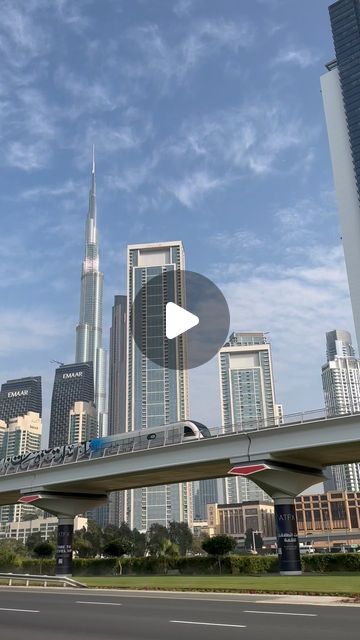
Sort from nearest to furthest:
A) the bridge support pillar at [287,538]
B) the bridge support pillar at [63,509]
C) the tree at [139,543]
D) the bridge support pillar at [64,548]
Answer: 1. the bridge support pillar at [287,538]
2. the bridge support pillar at [64,548]
3. the bridge support pillar at [63,509]
4. the tree at [139,543]

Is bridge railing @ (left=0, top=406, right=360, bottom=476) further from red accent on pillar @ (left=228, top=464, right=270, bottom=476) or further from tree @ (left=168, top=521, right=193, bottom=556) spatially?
tree @ (left=168, top=521, right=193, bottom=556)

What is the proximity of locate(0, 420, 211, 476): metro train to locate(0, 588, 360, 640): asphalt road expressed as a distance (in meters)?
27.0

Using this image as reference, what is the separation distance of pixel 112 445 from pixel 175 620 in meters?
40.8

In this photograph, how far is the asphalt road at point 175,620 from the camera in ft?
45.4

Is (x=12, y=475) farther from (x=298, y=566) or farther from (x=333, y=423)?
(x=333, y=423)

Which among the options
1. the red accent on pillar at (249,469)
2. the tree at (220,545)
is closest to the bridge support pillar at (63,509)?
the tree at (220,545)

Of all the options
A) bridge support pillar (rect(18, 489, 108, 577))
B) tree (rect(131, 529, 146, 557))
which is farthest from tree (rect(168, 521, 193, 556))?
bridge support pillar (rect(18, 489, 108, 577))

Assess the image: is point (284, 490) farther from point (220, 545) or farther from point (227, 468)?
point (220, 545)

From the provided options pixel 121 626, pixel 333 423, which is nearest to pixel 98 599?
pixel 121 626

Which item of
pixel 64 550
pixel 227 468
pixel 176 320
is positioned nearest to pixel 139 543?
pixel 64 550

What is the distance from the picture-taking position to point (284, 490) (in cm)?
4653

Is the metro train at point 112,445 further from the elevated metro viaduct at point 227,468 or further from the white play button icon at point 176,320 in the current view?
the white play button icon at point 176,320

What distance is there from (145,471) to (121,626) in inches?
1478

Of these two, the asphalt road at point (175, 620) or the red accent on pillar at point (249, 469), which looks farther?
the red accent on pillar at point (249, 469)
